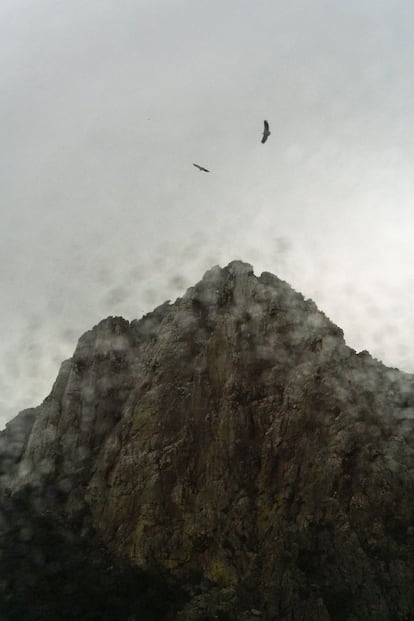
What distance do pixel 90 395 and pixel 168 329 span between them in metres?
21.6

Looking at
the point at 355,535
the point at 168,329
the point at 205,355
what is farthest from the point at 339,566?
the point at 168,329

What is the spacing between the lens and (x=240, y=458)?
320ft

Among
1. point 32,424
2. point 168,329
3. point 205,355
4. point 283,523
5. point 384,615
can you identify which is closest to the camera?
point 384,615

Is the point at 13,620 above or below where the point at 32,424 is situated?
below

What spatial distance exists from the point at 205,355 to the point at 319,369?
22449 mm

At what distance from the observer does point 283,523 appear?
8925cm

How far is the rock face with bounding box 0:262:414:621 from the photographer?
84.6m

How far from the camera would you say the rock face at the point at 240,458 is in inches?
3329

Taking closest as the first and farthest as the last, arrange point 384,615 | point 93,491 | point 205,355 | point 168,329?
point 384,615
point 93,491
point 205,355
point 168,329

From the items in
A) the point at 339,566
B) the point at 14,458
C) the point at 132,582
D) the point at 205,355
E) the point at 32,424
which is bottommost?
the point at 132,582

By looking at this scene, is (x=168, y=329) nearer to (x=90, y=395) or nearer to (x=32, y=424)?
(x=90, y=395)

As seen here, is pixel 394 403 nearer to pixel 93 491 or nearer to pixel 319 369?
pixel 319 369

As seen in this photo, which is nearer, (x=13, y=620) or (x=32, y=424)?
(x=13, y=620)

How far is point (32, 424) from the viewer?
12756cm
